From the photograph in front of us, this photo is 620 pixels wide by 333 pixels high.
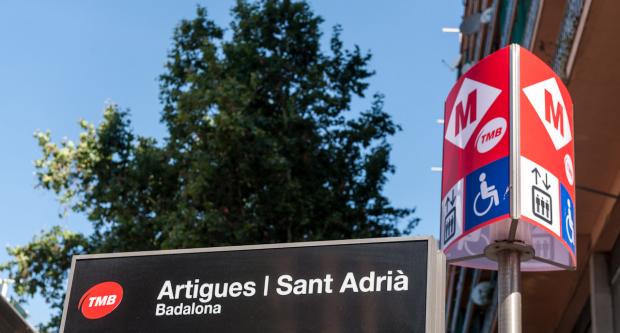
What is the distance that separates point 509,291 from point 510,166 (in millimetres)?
528

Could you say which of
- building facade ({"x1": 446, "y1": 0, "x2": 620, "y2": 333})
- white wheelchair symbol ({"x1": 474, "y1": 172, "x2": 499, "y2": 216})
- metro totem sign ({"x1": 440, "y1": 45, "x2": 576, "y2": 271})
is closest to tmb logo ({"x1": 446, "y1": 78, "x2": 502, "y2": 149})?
metro totem sign ({"x1": 440, "y1": 45, "x2": 576, "y2": 271})

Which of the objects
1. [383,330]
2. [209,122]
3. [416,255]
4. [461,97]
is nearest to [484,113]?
[461,97]

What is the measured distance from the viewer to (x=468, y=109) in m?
4.57

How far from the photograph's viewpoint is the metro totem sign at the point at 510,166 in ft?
13.3

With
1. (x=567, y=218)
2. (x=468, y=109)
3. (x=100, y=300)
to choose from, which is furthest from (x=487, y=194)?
(x=100, y=300)

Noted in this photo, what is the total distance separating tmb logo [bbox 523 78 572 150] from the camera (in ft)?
14.4

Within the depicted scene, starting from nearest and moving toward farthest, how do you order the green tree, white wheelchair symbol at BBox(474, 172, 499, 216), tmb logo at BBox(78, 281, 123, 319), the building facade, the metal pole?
the metal pole < tmb logo at BBox(78, 281, 123, 319) < white wheelchair symbol at BBox(474, 172, 499, 216) < the building facade < the green tree

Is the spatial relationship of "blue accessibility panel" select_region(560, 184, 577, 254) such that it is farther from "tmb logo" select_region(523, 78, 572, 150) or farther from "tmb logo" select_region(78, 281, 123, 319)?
"tmb logo" select_region(78, 281, 123, 319)

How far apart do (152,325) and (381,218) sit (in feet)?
37.9

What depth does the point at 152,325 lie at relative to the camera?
3.92m

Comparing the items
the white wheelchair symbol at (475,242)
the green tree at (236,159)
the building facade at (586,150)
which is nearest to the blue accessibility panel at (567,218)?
the white wheelchair symbol at (475,242)

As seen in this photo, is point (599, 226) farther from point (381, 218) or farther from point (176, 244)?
point (176, 244)

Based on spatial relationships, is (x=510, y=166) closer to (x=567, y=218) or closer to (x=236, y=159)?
(x=567, y=218)

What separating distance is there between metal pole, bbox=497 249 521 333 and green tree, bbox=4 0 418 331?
970 centimetres
